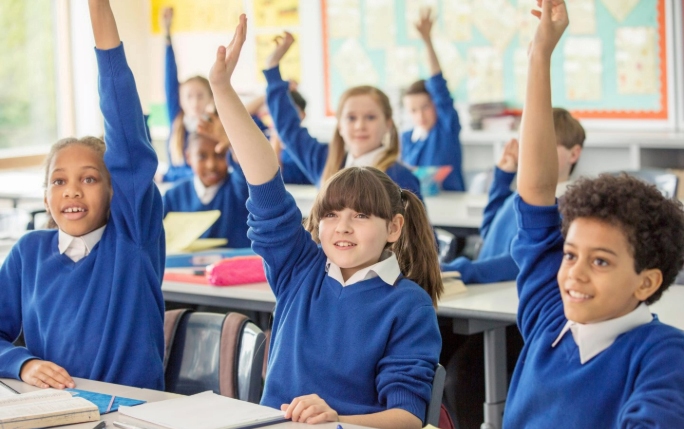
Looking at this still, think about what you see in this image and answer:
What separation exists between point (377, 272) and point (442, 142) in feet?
11.6

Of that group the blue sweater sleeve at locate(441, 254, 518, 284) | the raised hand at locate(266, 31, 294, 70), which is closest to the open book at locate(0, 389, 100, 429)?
the blue sweater sleeve at locate(441, 254, 518, 284)

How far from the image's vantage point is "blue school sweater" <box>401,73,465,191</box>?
209 inches

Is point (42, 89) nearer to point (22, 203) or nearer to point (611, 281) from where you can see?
point (22, 203)

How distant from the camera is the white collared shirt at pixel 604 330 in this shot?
1.54 m

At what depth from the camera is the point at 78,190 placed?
2.17 m

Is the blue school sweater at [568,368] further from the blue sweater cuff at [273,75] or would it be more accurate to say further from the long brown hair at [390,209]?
the blue sweater cuff at [273,75]

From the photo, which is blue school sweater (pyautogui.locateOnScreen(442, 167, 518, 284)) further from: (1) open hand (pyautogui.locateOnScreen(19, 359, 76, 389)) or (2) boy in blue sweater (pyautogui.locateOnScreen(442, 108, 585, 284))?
(1) open hand (pyautogui.locateOnScreen(19, 359, 76, 389))

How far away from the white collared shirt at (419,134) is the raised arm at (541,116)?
3754mm

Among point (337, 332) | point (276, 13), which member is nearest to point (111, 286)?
point (337, 332)

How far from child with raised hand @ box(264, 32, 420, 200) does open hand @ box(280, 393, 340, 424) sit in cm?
190

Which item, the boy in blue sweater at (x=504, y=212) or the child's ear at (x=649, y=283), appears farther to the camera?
the boy in blue sweater at (x=504, y=212)

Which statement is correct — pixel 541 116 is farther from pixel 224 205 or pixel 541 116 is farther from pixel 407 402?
pixel 224 205

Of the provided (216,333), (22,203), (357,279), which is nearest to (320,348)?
(357,279)

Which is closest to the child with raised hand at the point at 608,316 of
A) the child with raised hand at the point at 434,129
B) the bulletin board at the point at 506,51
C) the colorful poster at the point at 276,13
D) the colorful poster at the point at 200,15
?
the child with raised hand at the point at 434,129
